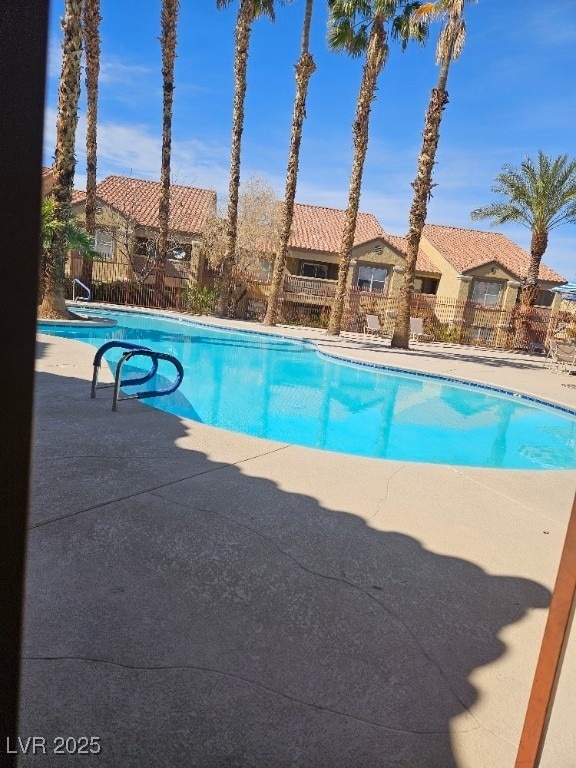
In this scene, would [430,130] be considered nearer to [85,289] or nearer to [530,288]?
[530,288]

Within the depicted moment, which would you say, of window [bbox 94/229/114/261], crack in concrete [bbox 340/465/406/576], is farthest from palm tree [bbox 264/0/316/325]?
crack in concrete [bbox 340/465/406/576]

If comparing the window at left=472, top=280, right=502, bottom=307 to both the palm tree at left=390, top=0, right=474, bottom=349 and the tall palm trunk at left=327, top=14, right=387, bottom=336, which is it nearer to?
the tall palm trunk at left=327, top=14, right=387, bottom=336

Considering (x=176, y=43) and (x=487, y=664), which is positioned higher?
(x=176, y=43)

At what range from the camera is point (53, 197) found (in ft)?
46.5

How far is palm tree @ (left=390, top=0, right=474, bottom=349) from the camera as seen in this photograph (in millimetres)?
15547

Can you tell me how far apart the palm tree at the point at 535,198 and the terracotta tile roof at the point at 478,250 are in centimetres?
866

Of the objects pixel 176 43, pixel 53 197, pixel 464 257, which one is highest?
pixel 176 43

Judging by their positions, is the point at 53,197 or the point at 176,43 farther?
the point at 176,43

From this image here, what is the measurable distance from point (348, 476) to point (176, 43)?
2353 cm

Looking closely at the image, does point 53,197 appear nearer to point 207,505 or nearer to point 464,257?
point 207,505

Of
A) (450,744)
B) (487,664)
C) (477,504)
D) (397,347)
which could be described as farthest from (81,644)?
(397,347)

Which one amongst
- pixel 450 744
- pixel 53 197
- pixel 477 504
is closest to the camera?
pixel 450 744

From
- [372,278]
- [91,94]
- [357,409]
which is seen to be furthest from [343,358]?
[372,278]

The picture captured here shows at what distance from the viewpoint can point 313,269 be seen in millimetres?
33750
